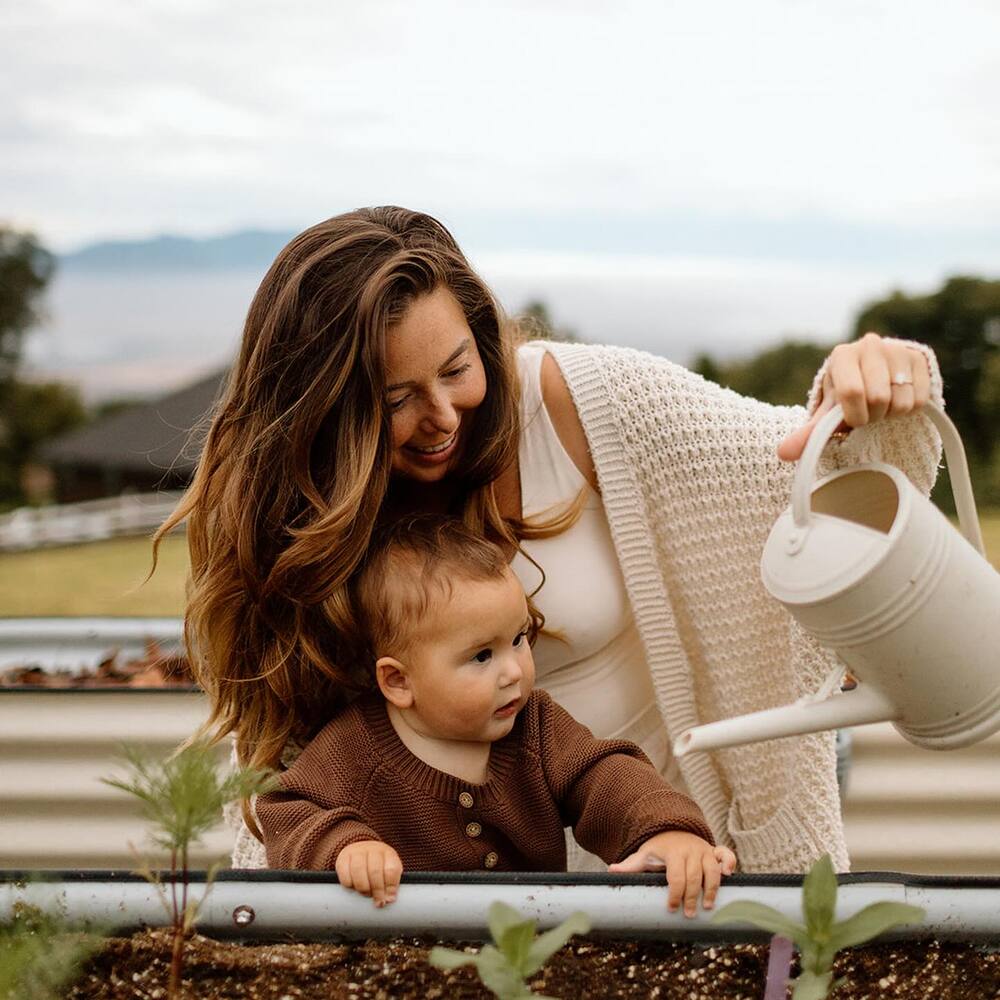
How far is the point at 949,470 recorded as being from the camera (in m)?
0.96

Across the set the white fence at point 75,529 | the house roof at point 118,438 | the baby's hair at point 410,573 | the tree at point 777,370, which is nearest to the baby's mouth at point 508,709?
the baby's hair at point 410,573

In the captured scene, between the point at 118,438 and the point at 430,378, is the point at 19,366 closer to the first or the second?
the point at 118,438

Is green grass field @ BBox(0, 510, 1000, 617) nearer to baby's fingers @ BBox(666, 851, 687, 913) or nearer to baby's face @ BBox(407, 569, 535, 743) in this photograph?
baby's face @ BBox(407, 569, 535, 743)

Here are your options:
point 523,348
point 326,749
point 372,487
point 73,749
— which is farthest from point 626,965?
point 73,749

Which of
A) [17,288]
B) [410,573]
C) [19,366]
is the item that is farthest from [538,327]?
[17,288]

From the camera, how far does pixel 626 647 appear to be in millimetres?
1600

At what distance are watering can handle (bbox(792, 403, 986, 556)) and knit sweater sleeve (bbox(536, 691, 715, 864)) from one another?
34 cm

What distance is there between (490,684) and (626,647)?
505 millimetres

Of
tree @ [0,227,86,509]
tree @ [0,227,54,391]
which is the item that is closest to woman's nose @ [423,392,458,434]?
tree @ [0,227,86,509]

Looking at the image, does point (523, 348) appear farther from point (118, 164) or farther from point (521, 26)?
point (118, 164)

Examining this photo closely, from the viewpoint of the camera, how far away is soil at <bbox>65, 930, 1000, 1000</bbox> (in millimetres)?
721

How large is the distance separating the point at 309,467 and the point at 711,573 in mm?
532

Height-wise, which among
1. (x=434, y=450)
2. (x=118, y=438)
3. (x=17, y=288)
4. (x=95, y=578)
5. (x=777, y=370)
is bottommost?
(x=118, y=438)

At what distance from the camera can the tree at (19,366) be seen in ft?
128
